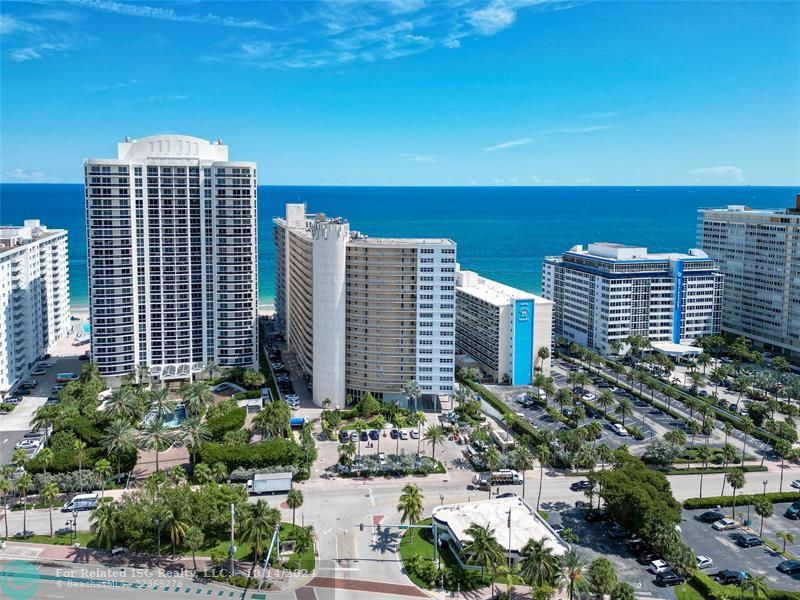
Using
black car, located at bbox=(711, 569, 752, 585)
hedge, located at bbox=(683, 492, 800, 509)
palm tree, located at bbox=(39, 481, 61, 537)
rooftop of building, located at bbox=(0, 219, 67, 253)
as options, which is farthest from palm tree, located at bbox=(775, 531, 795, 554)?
rooftop of building, located at bbox=(0, 219, 67, 253)

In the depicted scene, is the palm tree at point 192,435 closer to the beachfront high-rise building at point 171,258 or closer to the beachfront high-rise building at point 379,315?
the beachfront high-rise building at point 379,315

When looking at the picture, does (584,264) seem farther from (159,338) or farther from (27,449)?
(27,449)

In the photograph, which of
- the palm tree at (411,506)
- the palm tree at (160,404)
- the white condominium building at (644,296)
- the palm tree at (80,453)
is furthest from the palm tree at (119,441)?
the white condominium building at (644,296)

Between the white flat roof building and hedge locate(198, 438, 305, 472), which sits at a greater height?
hedge locate(198, 438, 305, 472)

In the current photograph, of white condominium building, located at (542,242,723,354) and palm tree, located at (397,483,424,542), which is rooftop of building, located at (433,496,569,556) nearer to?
palm tree, located at (397,483,424,542)

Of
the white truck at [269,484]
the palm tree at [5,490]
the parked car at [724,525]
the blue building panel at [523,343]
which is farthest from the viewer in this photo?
the blue building panel at [523,343]

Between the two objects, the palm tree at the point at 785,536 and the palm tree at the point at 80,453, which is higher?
the palm tree at the point at 80,453
